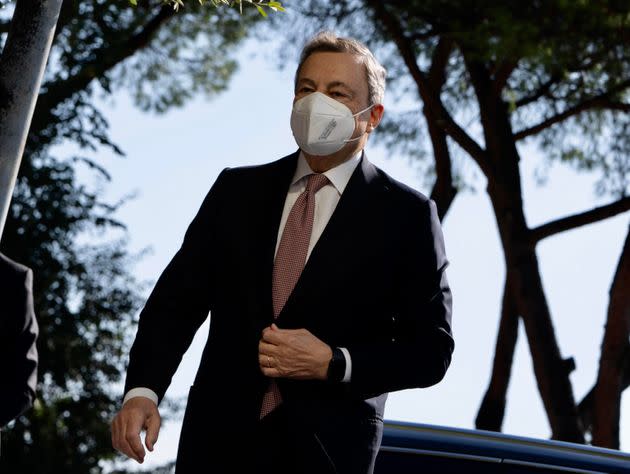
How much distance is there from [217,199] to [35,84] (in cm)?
168

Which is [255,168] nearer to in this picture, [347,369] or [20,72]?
[347,369]

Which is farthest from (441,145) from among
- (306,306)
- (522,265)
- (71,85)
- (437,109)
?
(306,306)

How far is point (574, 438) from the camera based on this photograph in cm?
1316

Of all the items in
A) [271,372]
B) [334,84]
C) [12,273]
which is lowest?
[271,372]

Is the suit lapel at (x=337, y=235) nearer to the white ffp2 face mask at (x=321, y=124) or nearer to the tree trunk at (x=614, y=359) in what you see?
the white ffp2 face mask at (x=321, y=124)

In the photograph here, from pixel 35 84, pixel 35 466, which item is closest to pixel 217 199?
pixel 35 84

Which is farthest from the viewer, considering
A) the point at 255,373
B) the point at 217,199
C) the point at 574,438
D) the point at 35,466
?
the point at 35,466

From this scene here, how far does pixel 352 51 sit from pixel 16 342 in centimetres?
147

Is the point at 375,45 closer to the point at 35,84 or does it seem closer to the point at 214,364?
the point at 35,84

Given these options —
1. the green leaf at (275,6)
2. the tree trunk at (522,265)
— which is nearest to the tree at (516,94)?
the tree trunk at (522,265)

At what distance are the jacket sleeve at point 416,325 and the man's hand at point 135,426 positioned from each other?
47cm

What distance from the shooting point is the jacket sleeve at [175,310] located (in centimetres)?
321

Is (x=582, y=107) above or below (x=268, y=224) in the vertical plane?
above

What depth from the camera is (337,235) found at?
324cm
